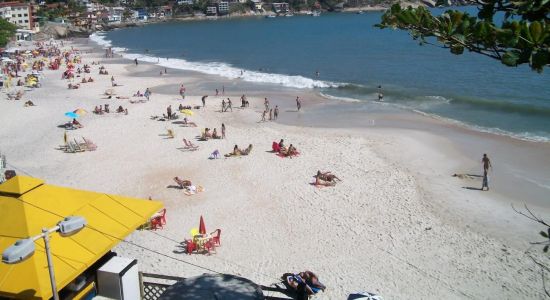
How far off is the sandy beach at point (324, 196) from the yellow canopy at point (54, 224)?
442cm

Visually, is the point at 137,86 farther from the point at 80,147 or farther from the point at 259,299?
the point at 259,299

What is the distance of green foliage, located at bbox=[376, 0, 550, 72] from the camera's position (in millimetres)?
3900

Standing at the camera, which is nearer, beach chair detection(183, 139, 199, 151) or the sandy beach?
the sandy beach

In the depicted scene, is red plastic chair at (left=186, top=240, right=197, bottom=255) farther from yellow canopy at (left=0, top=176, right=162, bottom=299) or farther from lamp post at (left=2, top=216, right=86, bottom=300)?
lamp post at (left=2, top=216, right=86, bottom=300)

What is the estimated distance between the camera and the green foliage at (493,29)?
3900 mm

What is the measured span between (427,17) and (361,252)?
9362 millimetres

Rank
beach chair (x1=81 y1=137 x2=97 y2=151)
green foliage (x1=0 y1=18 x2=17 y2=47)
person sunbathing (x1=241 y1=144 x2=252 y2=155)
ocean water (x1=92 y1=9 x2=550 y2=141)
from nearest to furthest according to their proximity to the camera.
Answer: person sunbathing (x1=241 y1=144 x2=252 y2=155) → beach chair (x1=81 y1=137 x2=97 y2=151) → ocean water (x1=92 y1=9 x2=550 y2=141) → green foliage (x1=0 y1=18 x2=17 y2=47)

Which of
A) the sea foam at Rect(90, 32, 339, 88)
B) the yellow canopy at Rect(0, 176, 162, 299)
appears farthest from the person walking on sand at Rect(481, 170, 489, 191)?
the sea foam at Rect(90, 32, 339, 88)

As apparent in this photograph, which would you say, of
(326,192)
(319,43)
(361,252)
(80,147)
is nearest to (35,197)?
(361,252)

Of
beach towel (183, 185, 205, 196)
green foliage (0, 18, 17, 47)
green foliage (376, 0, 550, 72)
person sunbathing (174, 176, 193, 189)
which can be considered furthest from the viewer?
green foliage (0, 18, 17, 47)

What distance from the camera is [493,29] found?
4168mm

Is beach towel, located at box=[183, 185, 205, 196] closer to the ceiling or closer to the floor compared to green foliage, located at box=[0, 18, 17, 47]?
closer to the floor

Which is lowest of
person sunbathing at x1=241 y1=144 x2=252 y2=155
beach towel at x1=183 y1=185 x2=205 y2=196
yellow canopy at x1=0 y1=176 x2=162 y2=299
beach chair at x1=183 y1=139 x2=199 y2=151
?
beach towel at x1=183 y1=185 x2=205 y2=196

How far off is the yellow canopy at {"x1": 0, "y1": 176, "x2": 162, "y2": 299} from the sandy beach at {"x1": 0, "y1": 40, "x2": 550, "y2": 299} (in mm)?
4424
